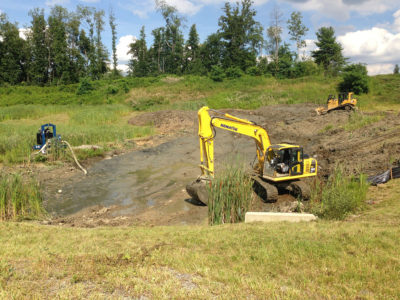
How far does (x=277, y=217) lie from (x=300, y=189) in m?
3.18

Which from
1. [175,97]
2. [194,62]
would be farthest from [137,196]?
[194,62]

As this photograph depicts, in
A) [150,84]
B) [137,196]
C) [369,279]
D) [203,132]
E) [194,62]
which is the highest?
[194,62]

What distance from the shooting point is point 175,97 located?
1634 inches

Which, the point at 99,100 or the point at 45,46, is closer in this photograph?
the point at 99,100

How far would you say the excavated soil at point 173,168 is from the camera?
10.7m

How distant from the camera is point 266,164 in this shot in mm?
11164

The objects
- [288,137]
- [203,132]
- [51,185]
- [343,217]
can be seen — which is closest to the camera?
[343,217]

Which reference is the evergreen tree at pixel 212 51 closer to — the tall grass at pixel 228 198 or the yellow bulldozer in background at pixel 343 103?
the yellow bulldozer in background at pixel 343 103

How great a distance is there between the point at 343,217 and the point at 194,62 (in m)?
56.3

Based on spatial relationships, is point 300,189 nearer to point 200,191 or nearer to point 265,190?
point 265,190

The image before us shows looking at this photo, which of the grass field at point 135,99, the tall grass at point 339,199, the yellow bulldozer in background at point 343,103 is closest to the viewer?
the tall grass at point 339,199

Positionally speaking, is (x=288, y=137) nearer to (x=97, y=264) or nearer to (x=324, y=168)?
(x=324, y=168)

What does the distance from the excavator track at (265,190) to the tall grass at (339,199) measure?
1.20 meters

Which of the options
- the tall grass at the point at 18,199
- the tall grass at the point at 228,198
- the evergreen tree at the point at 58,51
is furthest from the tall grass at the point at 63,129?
the evergreen tree at the point at 58,51
